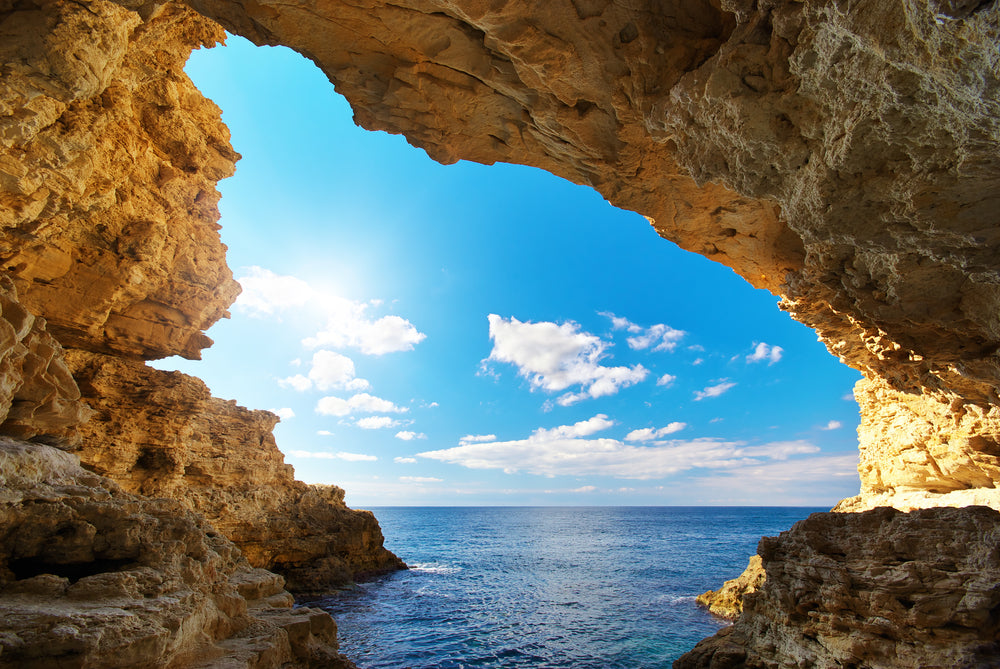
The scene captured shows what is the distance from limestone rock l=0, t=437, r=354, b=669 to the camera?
12.0 ft

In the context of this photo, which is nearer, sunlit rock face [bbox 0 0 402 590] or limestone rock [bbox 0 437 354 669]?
limestone rock [bbox 0 437 354 669]

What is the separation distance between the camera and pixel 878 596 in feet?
20.6

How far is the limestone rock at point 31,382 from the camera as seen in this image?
249 inches

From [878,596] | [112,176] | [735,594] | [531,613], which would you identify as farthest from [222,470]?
[735,594]

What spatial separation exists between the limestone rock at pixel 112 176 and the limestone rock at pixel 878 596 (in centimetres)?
1516

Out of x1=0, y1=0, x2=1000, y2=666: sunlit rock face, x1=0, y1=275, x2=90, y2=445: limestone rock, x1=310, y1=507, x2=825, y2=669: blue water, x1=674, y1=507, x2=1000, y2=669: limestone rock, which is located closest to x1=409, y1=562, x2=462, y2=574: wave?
Answer: x1=310, y1=507, x2=825, y2=669: blue water

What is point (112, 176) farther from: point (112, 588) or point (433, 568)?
point (433, 568)

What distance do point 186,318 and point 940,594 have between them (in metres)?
19.7

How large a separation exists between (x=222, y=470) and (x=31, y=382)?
1288cm

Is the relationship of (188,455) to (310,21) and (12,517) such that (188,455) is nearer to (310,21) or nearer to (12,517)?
(12,517)

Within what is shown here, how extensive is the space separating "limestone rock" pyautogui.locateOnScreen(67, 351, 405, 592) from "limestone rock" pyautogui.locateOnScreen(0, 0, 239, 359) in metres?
1.31

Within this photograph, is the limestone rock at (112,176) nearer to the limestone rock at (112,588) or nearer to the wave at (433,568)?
the limestone rock at (112,588)

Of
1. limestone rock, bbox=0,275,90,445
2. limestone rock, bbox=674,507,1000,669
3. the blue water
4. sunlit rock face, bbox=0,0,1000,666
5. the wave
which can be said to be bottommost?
the wave

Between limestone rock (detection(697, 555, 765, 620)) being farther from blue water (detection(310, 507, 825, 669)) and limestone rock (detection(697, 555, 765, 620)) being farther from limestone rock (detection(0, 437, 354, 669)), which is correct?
limestone rock (detection(0, 437, 354, 669))
